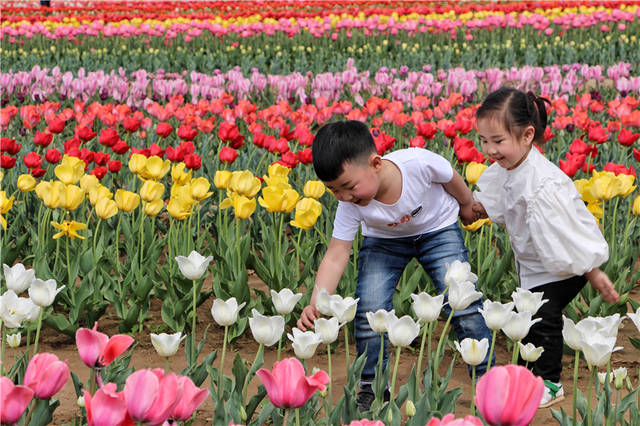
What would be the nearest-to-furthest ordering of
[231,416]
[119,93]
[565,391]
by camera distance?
1. [231,416]
2. [565,391]
3. [119,93]

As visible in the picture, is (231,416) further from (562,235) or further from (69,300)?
(69,300)

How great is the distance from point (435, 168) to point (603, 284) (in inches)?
25.2

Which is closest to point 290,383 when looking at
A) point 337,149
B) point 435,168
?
point 337,149

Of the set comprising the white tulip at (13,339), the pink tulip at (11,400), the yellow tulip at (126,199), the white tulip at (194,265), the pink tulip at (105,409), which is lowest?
the yellow tulip at (126,199)

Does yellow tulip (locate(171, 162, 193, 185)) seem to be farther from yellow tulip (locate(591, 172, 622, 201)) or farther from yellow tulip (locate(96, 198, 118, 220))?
yellow tulip (locate(591, 172, 622, 201))

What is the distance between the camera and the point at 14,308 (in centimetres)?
189

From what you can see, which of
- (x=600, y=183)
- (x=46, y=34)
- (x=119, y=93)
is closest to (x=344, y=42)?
(x=46, y=34)

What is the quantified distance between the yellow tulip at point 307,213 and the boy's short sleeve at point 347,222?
0.23m

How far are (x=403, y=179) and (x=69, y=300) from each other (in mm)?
1457

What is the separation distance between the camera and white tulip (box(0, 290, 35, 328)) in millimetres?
1855

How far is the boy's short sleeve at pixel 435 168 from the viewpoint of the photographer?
108 inches

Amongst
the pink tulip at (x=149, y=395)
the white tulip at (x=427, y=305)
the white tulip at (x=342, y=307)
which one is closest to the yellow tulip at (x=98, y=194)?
the white tulip at (x=342, y=307)

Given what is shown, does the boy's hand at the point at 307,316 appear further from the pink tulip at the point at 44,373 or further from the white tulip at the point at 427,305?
the pink tulip at the point at 44,373

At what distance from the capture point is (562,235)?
2.52 m
